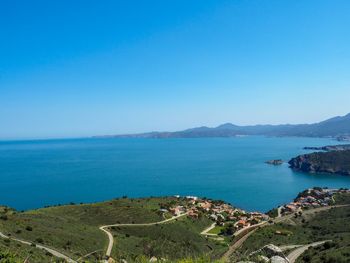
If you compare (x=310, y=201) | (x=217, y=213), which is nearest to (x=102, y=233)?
(x=217, y=213)

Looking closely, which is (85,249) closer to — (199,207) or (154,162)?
(199,207)

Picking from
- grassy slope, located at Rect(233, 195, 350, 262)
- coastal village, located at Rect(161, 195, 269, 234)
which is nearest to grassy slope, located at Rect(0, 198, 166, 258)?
coastal village, located at Rect(161, 195, 269, 234)

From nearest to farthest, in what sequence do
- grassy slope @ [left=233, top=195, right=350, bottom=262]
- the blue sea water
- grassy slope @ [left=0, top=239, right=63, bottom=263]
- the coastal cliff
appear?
1. grassy slope @ [left=0, top=239, right=63, bottom=263]
2. grassy slope @ [left=233, top=195, right=350, bottom=262]
3. the blue sea water
4. the coastal cliff

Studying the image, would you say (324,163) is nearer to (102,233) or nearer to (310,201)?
(310,201)

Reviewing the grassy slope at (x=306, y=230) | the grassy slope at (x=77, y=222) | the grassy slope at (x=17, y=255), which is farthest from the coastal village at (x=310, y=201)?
the grassy slope at (x=17, y=255)

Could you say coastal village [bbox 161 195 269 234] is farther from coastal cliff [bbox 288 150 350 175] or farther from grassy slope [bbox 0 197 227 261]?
coastal cliff [bbox 288 150 350 175]
